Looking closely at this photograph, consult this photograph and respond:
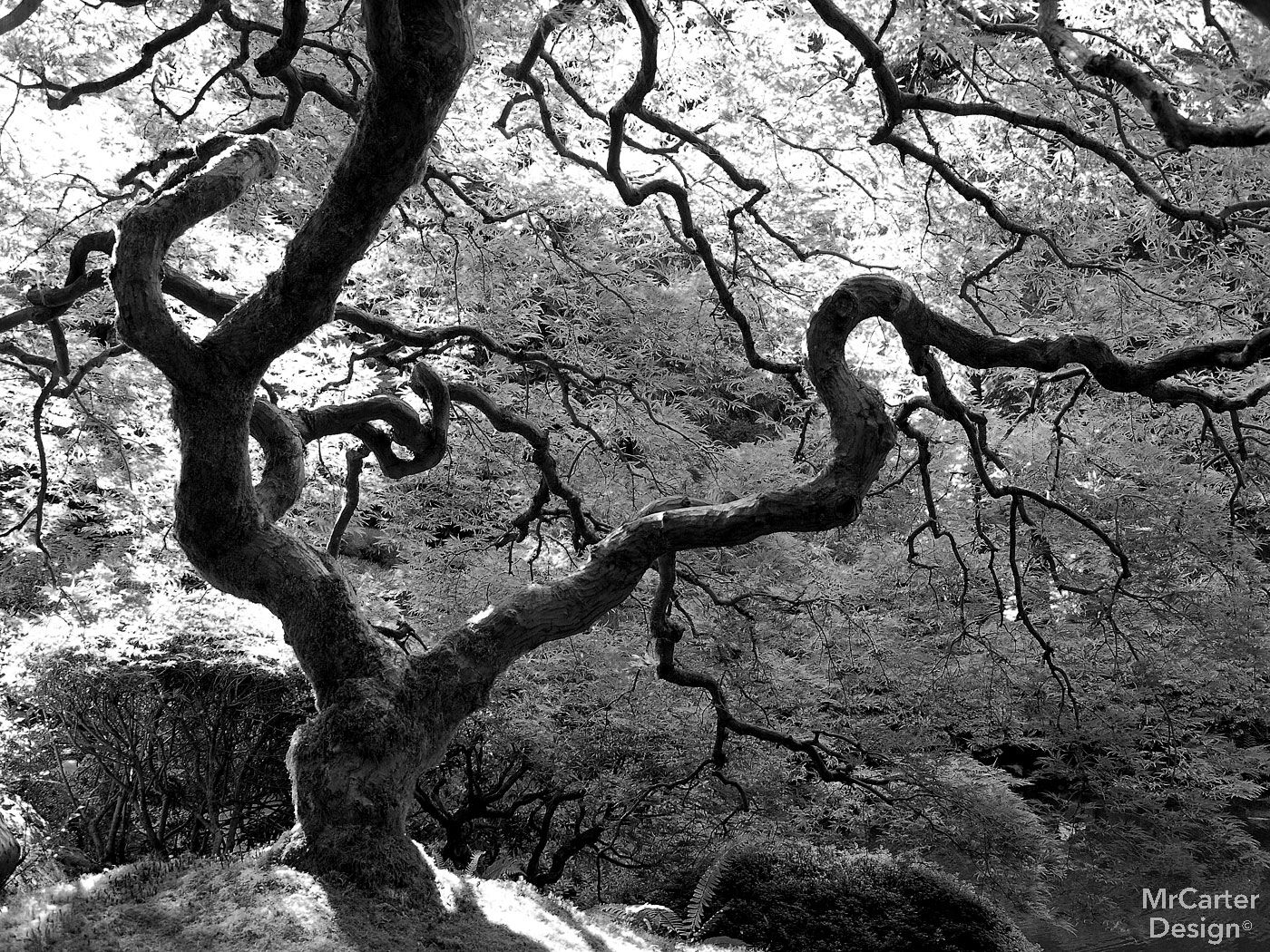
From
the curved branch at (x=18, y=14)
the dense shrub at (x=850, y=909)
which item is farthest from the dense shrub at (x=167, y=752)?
the curved branch at (x=18, y=14)

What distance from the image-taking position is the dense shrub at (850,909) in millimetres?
5570

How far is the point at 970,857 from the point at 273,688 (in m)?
4.97

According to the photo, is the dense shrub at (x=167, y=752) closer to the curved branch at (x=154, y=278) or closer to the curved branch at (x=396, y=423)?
the curved branch at (x=396, y=423)

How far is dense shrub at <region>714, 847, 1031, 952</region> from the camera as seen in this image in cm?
557

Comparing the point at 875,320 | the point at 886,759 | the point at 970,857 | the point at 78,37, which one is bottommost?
the point at 970,857

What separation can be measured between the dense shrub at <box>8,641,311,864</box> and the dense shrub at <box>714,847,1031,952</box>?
3.28 meters

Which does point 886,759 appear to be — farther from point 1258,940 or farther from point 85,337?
point 85,337

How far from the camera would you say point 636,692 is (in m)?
6.69

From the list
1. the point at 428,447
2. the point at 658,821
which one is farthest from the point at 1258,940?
the point at 428,447

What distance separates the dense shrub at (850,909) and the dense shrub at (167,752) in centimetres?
328

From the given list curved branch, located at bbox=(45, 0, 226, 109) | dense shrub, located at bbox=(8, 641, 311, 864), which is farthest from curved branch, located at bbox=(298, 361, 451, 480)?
dense shrub, located at bbox=(8, 641, 311, 864)

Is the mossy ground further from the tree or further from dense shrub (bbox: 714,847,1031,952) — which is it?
dense shrub (bbox: 714,847,1031,952)

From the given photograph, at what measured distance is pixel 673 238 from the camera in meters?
5.73

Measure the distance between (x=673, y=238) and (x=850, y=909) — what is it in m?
3.91
